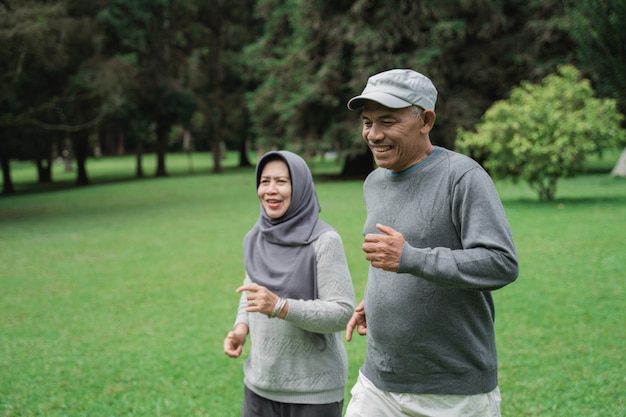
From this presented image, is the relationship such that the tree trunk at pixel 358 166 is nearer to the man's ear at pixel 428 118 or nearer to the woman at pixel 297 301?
the woman at pixel 297 301

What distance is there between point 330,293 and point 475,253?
0.98 meters

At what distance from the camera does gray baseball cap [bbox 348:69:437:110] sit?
242 centimetres

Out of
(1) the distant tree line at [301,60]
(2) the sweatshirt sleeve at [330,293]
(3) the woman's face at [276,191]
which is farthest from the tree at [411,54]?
(2) the sweatshirt sleeve at [330,293]

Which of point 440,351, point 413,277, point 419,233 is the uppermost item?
point 419,233

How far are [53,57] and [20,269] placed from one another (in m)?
10.7

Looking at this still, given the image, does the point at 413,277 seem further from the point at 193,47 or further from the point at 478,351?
the point at 193,47

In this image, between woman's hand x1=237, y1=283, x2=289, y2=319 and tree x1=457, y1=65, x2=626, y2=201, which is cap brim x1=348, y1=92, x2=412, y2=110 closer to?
woman's hand x1=237, y1=283, x2=289, y2=319

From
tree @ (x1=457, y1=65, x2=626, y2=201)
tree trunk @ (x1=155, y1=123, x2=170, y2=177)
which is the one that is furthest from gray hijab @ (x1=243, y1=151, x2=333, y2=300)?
tree trunk @ (x1=155, y1=123, x2=170, y2=177)

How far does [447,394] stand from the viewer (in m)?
2.43

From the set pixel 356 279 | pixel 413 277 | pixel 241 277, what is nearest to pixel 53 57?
pixel 241 277

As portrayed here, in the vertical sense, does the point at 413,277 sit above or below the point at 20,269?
above

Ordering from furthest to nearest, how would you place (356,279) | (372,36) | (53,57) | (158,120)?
(158,120)
(372,36)
(53,57)
(356,279)

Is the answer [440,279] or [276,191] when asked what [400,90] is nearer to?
[440,279]

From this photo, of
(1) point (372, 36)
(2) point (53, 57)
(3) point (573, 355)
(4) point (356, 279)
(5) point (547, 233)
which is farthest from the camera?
(1) point (372, 36)
